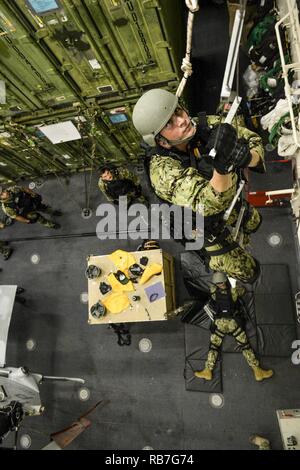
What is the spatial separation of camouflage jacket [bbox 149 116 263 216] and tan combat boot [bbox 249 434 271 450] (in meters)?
3.34

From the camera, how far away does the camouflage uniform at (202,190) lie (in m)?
2.61

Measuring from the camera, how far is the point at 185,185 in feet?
8.76

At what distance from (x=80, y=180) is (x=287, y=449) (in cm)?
570

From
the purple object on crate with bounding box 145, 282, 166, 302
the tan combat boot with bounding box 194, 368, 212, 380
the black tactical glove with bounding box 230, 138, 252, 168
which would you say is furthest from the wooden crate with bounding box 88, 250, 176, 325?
the black tactical glove with bounding box 230, 138, 252, 168

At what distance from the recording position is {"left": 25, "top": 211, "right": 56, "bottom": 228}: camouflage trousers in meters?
6.08

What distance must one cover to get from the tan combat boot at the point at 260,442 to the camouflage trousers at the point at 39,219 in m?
4.92

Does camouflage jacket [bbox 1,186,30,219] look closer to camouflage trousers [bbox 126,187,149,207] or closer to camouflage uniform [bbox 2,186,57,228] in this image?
camouflage uniform [bbox 2,186,57,228]

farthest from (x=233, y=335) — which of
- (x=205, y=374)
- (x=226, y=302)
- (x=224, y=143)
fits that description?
(x=224, y=143)

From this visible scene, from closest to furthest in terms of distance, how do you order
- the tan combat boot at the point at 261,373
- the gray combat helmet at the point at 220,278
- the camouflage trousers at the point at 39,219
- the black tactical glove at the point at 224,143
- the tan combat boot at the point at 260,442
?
the black tactical glove at the point at 224,143
the gray combat helmet at the point at 220,278
the tan combat boot at the point at 260,442
the tan combat boot at the point at 261,373
the camouflage trousers at the point at 39,219

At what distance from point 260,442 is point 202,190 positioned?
3627 millimetres

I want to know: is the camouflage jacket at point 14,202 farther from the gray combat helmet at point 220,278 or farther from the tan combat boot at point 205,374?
the tan combat boot at point 205,374

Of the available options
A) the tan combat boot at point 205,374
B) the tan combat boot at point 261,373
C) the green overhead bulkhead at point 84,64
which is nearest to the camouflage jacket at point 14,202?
the green overhead bulkhead at point 84,64
